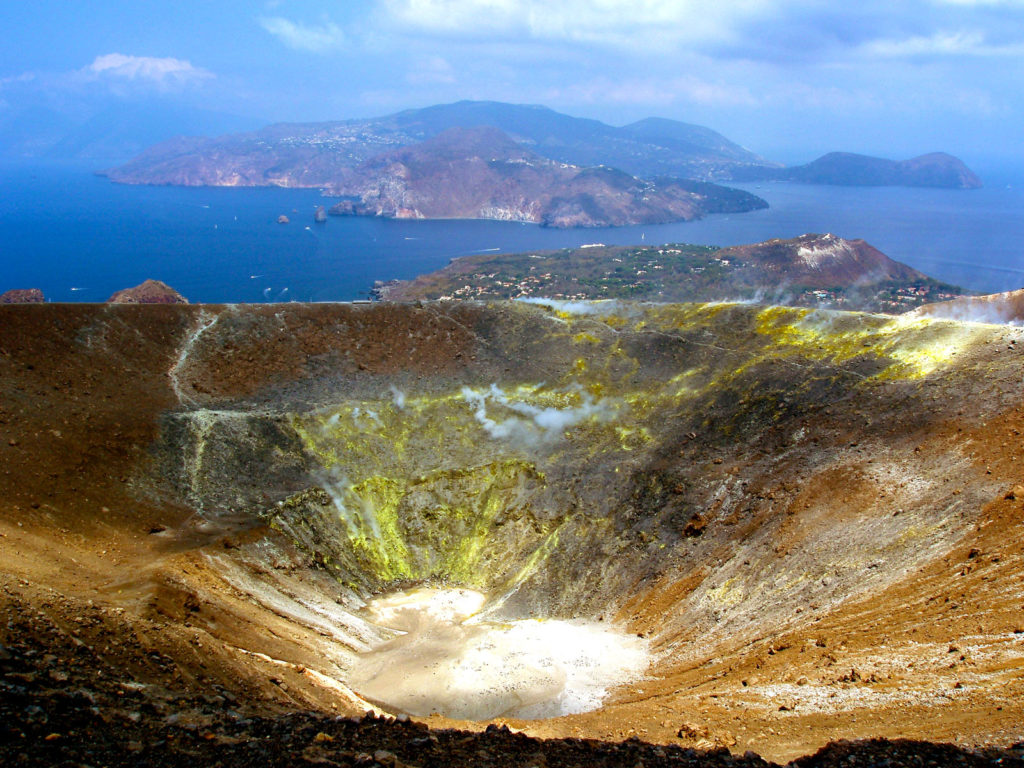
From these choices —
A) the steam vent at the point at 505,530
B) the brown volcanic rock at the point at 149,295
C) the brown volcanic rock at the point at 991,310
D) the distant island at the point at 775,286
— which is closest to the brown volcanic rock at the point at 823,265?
the distant island at the point at 775,286

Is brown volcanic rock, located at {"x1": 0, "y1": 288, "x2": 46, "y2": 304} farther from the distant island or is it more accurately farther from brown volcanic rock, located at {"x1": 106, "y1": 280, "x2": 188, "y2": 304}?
the distant island

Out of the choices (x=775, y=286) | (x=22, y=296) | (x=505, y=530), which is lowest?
(x=505, y=530)

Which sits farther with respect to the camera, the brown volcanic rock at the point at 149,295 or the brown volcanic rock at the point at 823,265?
the brown volcanic rock at the point at 823,265

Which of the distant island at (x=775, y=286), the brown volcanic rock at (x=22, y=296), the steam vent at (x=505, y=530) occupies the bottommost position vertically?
the steam vent at (x=505, y=530)

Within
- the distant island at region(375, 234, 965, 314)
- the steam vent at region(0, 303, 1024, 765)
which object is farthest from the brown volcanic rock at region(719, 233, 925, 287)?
the steam vent at region(0, 303, 1024, 765)

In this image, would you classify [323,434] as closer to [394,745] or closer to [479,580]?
[479,580]

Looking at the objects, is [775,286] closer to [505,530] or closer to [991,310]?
[991,310]

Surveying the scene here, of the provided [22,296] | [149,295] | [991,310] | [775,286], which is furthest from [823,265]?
[22,296]

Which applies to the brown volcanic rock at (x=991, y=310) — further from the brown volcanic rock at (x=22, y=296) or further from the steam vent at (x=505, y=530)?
the brown volcanic rock at (x=22, y=296)
